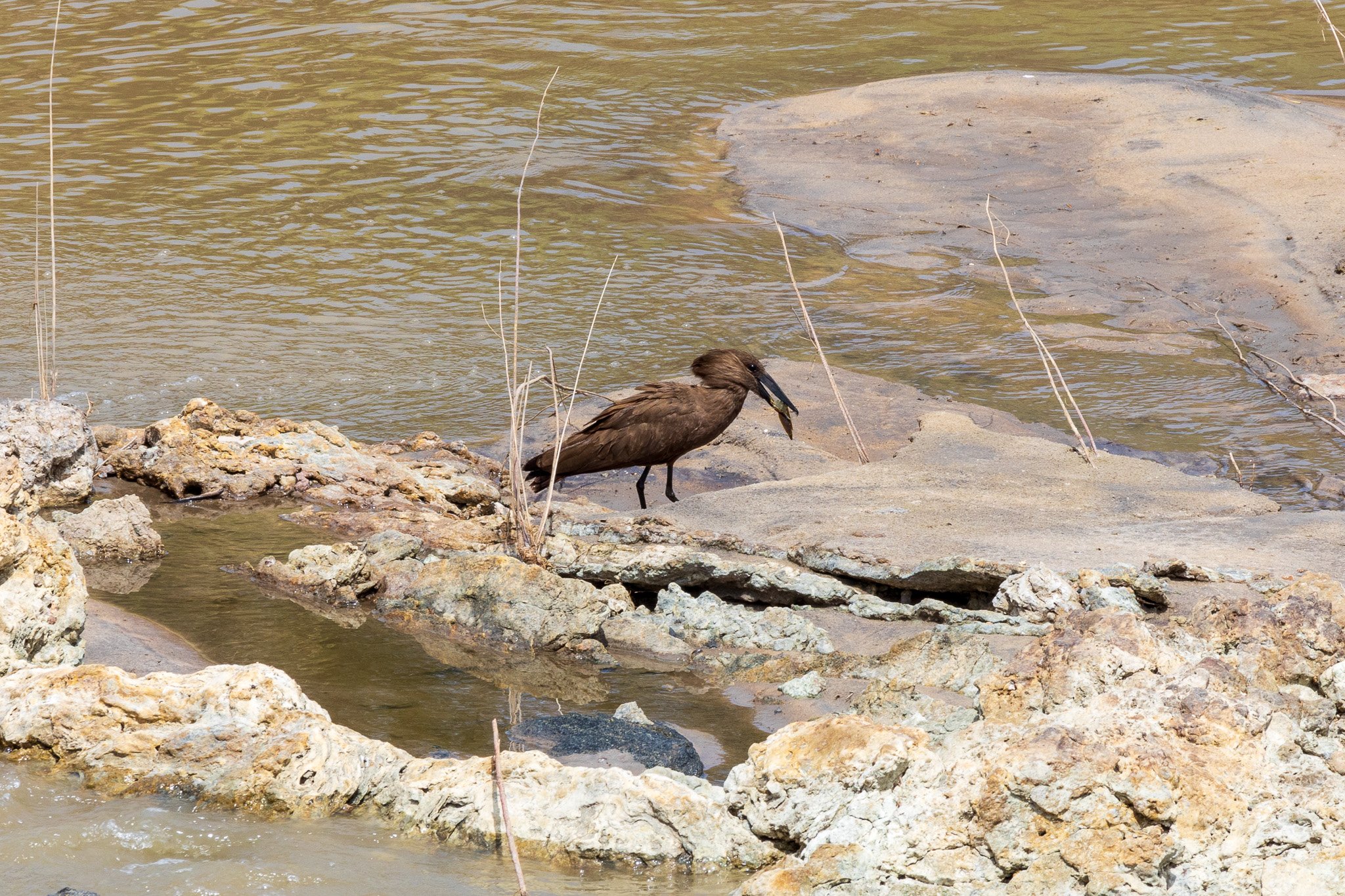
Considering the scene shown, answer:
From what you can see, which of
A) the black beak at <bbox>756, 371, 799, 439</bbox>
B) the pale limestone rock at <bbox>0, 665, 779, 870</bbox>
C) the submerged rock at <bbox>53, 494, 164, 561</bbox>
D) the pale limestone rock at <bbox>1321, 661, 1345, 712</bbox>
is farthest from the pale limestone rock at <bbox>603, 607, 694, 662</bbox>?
the black beak at <bbox>756, 371, 799, 439</bbox>

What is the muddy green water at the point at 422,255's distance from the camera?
4324mm

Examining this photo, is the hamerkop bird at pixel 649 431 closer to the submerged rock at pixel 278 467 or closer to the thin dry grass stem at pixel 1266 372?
the submerged rock at pixel 278 467

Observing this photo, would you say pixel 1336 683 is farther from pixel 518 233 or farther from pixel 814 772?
pixel 518 233

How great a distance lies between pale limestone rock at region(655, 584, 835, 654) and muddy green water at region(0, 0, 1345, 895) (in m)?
0.36

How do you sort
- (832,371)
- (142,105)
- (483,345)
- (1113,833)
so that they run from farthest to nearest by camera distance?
(142,105), (483,345), (832,371), (1113,833)

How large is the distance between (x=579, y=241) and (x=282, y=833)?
987cm

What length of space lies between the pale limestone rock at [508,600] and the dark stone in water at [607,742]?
85cm

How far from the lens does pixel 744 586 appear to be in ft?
17.6

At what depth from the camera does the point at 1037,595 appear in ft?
16.2

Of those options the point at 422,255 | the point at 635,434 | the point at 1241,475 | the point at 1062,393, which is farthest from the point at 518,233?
the point at 422,255

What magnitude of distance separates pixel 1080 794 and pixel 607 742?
1.46 metres

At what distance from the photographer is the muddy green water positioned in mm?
4324

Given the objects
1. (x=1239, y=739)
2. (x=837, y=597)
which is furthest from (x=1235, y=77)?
(x=1239, y=739)

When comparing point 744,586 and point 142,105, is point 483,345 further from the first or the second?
point 142,105
